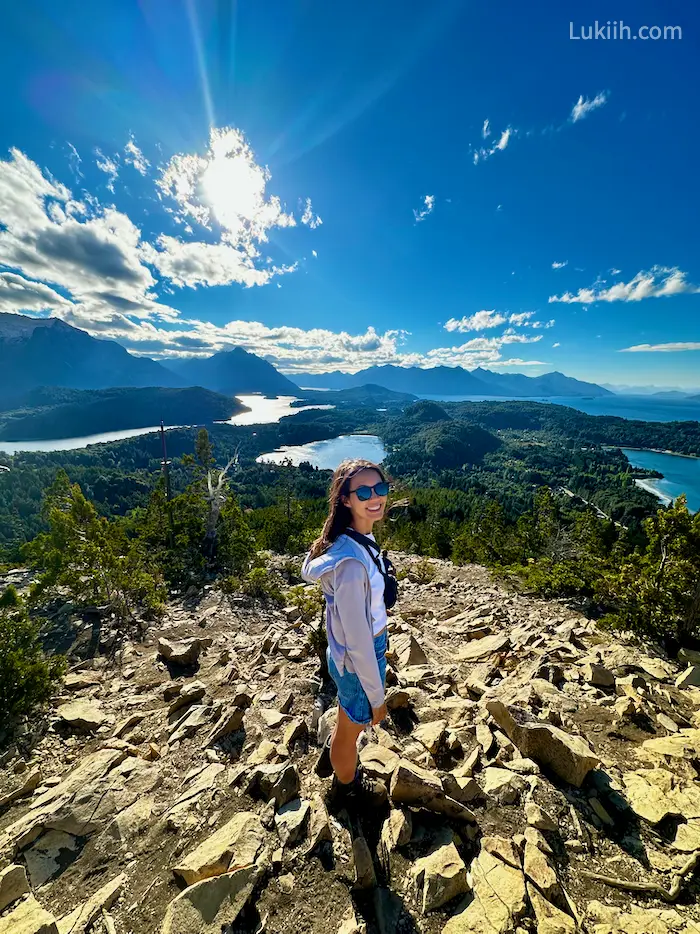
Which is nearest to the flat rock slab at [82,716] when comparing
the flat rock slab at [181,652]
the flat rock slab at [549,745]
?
the flat rock slab at [181,652]

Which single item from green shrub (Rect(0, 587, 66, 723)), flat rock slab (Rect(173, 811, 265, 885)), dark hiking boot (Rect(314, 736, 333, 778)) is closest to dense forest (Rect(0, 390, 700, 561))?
green shrub (Rect(0, 587, 66, 723))

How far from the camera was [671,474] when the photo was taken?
13375cm

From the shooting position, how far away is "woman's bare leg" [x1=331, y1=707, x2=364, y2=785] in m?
2.75

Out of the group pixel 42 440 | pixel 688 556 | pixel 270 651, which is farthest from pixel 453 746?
pixel 42 440

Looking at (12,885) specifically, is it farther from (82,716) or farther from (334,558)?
(334,558)

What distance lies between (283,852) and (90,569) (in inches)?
268

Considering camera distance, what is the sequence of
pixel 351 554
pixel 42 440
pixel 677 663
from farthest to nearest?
pixel 42 440 → pixel 677 663 → pixel 351 554

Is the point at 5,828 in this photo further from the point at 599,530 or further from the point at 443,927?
the point at 599,530

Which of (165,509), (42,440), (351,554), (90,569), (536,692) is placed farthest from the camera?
(42,440)

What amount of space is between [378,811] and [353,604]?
2.07 meters

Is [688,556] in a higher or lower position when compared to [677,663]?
higher

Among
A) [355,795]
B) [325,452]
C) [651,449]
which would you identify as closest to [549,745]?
[355,795]

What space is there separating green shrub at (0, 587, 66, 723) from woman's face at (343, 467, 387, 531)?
14.4ft

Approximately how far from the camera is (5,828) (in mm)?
2932
